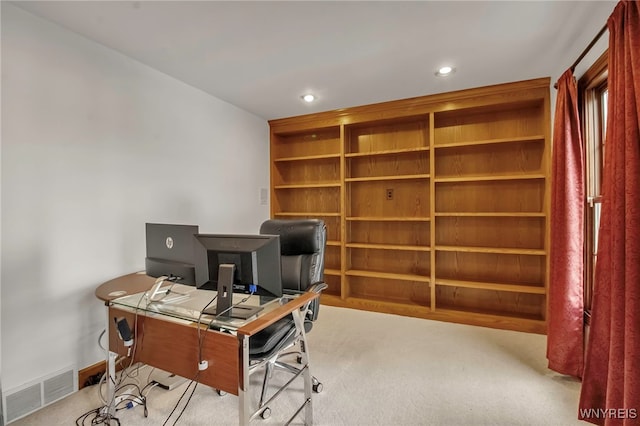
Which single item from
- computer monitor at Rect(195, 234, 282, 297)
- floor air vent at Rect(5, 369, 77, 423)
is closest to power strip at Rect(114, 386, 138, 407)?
floor air vent at Rect(5, 369, 77, 423)

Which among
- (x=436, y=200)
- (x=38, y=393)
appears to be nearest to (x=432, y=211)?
(x=436, y=200)

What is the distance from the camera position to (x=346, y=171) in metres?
3.86

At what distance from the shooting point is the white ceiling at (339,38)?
1.82 meters

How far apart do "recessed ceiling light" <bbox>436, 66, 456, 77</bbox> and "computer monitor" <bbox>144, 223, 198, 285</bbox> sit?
2.41 m

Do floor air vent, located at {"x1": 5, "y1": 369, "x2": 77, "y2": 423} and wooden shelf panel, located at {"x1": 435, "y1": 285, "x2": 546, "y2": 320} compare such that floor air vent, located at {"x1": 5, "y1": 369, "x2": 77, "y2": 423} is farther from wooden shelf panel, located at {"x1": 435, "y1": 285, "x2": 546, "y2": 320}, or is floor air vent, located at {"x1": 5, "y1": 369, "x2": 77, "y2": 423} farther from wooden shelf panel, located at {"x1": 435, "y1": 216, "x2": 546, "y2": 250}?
wooden shelf panel, located at {"x1": 435, "y1": 216, "x2": 546, "y2": 250}

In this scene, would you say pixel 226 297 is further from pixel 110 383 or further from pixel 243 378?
pixel 110 383

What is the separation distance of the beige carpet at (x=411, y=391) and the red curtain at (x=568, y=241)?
9.2 inches

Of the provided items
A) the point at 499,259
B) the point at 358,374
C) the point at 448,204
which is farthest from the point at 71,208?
the point at 499,259

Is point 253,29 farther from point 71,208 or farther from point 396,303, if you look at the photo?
point 396,303

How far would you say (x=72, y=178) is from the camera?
2.05 m

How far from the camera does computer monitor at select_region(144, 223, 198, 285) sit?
5.33ft

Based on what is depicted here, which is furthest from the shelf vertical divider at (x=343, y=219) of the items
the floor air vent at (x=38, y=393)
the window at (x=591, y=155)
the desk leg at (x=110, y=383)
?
the floor air vent at (x=38, y=393)

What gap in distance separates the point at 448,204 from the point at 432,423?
236 cm

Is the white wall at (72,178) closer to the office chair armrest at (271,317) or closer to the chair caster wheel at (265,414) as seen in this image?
the chair caster wheel at (265,414)
